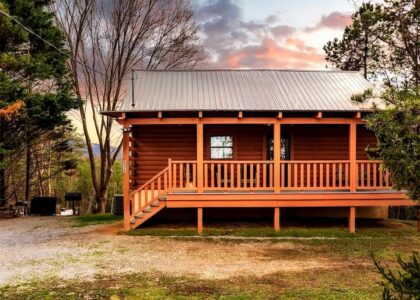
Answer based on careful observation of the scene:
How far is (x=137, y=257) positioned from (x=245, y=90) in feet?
24.1

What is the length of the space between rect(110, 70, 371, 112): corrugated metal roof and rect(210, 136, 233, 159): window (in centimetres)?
193

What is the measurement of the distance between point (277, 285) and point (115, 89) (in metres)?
16.7

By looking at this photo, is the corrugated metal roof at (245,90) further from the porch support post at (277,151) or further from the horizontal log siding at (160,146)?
the horizontal log siding at (160,146)

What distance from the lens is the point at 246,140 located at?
15.4 meters

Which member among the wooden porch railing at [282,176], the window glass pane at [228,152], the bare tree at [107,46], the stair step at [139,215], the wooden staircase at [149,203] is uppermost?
the bare tree at [107,46]

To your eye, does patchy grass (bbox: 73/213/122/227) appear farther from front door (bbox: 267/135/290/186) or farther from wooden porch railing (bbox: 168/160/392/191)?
front door (bbox: 267/135/290/186)

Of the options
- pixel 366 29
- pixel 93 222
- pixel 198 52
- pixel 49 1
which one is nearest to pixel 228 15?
pixel 198 52

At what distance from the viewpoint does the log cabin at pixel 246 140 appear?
1272cm

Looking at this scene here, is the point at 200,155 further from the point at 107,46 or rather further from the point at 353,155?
the point at 107,46

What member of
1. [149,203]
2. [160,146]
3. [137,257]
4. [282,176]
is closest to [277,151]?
[282,176]

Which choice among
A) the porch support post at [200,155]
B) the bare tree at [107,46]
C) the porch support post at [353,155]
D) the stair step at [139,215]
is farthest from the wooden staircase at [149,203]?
the bare tree at [107,46]

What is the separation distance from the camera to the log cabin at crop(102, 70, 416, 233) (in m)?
12.7

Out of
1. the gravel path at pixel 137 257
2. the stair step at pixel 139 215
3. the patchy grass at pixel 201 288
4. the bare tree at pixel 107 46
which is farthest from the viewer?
the bare tree at pixel 107 46

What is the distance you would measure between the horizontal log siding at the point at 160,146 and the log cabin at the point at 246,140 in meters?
0.04
